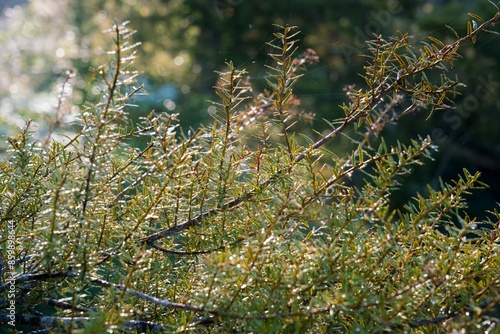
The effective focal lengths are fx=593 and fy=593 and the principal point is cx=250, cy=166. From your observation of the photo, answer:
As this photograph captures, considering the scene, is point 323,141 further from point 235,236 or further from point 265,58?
point 265,58

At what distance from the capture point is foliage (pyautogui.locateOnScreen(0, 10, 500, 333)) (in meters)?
0.39

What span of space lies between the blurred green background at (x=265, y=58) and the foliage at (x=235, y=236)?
159cm

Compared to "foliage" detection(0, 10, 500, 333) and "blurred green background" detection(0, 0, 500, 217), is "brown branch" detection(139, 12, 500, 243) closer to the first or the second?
"foliage" detection(0, 10, 500, 333)

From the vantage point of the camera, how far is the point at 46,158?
0.49 meters

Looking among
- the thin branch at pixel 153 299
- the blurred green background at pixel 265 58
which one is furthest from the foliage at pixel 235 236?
the blurred green background at pixel 265 58

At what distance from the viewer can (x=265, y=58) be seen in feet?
11.0

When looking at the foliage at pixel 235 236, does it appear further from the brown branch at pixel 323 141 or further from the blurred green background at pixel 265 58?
the blurred green background at pixel 265 58

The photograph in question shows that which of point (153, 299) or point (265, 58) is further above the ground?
point (265, 58)

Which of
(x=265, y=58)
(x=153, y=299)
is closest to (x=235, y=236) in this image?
(x=153, y=299)

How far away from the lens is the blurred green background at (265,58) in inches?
128

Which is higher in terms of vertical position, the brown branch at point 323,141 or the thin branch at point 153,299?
the brown branch at point 323,141

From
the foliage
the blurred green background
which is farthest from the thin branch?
the blurred green background

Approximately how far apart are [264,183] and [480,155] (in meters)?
3.70

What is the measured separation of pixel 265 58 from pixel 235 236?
2.97 meters
